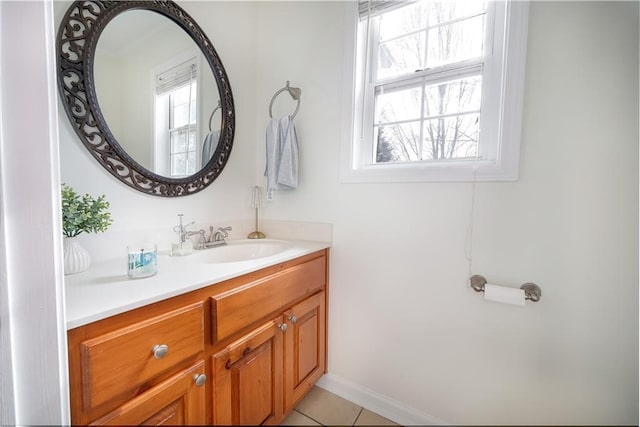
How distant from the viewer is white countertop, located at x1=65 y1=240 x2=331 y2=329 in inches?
21.6

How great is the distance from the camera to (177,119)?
3.91ft

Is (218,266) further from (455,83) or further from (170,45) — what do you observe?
(455,83)

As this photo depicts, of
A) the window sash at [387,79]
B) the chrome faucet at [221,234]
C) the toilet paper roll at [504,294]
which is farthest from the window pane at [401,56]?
the chrome faucet at [221,234]

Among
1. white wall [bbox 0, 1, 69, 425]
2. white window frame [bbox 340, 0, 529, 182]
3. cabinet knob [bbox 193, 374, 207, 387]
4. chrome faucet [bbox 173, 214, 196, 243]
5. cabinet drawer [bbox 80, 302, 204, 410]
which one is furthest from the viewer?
chrome faucet [bbox 173, 214, 196, 243]

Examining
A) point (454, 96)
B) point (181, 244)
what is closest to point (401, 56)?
point (454, 96)

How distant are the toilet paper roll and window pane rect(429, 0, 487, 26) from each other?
1.17m

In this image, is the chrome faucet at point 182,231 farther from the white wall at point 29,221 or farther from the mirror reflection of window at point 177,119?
the white wall at point 29,221

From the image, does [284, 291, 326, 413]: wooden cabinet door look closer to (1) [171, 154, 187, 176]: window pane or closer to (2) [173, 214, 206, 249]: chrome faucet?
(2) [173, 214, 206, 249]: chrome faucet

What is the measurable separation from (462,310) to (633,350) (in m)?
0.52

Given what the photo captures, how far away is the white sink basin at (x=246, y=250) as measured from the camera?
1.26m

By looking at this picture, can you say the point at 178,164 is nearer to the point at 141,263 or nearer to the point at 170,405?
the point at 141,263

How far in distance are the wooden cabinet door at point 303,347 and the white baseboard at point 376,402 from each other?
12cm

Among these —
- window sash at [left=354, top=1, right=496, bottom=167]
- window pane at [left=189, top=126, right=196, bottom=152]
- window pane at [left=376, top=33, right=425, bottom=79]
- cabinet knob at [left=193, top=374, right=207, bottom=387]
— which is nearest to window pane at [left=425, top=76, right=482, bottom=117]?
window sash at [left=354, top=1, right=496, bottom=167]

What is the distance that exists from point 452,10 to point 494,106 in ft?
1.61
